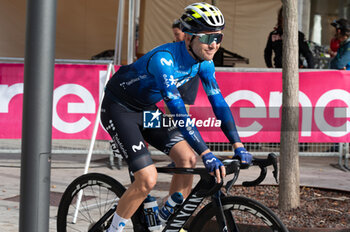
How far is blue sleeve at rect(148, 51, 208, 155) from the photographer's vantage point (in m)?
3.61

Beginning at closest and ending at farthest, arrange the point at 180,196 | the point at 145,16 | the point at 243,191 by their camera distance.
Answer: the point at 180,196 → the point at 243,191 → the point at 145,16

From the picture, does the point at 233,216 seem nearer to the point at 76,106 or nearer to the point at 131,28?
the point at 76,106

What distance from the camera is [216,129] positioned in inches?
352

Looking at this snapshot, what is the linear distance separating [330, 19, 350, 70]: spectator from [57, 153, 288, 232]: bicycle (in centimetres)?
532

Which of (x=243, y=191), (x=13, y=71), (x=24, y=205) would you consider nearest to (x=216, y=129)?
(x=243, y=191)

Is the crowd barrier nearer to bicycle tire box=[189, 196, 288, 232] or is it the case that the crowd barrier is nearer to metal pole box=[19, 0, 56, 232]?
bicycle tire box=[189, 196, 288, 232]

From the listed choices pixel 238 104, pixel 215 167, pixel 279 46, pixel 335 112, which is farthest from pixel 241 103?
pixel 215 167

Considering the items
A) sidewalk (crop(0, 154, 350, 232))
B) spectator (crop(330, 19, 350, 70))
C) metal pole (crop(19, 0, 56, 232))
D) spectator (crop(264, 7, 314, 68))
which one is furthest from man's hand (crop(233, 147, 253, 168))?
spectator (crop(264, 7, 314, 68))

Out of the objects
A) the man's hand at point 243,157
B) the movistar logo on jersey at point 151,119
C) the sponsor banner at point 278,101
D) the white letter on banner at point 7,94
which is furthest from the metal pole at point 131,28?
the man's hand at point 243,157

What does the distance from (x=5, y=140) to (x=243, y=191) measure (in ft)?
14.1

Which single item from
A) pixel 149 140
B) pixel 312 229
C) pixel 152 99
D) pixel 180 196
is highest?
pixel 152 99

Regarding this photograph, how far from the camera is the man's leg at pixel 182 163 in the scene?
4.08 meters

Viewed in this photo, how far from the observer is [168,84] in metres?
3.76

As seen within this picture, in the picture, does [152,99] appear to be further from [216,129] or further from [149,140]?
Result: [216,129]
